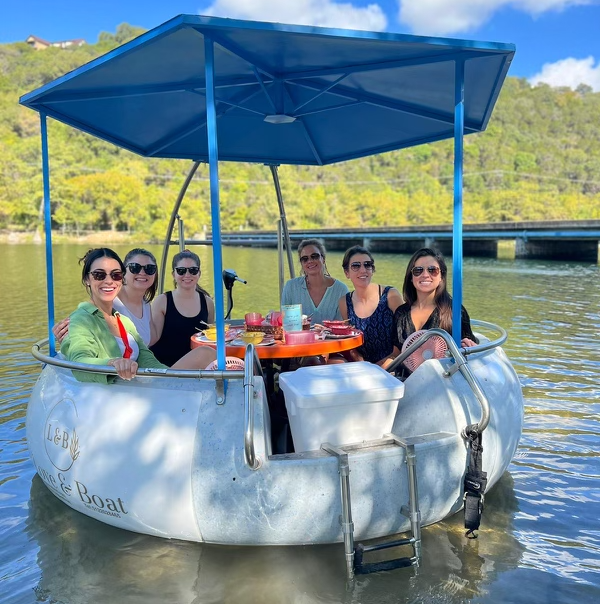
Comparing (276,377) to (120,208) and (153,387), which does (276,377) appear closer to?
(153,387)

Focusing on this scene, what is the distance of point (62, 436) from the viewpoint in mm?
3598

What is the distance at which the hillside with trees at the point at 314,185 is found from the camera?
216 feet

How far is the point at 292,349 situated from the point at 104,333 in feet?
3.95

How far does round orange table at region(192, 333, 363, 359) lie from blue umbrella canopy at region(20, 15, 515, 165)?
1.83m

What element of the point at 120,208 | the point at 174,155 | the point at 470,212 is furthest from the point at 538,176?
the point at 174,155

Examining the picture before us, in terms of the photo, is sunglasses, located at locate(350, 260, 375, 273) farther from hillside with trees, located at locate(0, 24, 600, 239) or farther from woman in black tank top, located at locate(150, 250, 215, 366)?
hillside with trees, located at locate(0, 24, 600, 239)

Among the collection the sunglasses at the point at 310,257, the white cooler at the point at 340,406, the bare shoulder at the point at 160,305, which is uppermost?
the sunglasses at the point at 310,257

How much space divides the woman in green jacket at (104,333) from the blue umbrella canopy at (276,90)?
3.87 feet

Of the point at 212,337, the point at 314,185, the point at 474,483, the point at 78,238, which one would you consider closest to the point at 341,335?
the point at 212,337

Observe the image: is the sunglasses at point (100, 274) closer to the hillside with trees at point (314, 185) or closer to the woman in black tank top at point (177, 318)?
the woman in black tank top at point (177, 318)

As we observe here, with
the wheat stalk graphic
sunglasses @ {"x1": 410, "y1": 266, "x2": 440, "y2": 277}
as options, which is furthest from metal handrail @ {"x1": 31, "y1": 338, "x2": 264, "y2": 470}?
sunglasses @ {"x1": 410, "y1": 266, "x2": 440, "y2": 277}

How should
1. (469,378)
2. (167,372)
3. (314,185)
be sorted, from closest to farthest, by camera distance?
(167,372)
(469,378)
(314,185)

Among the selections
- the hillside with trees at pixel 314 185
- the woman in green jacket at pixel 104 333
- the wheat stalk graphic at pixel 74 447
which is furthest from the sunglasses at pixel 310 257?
the hillside with trees at pixel 314 185

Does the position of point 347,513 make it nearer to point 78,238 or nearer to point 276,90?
point 276,90
